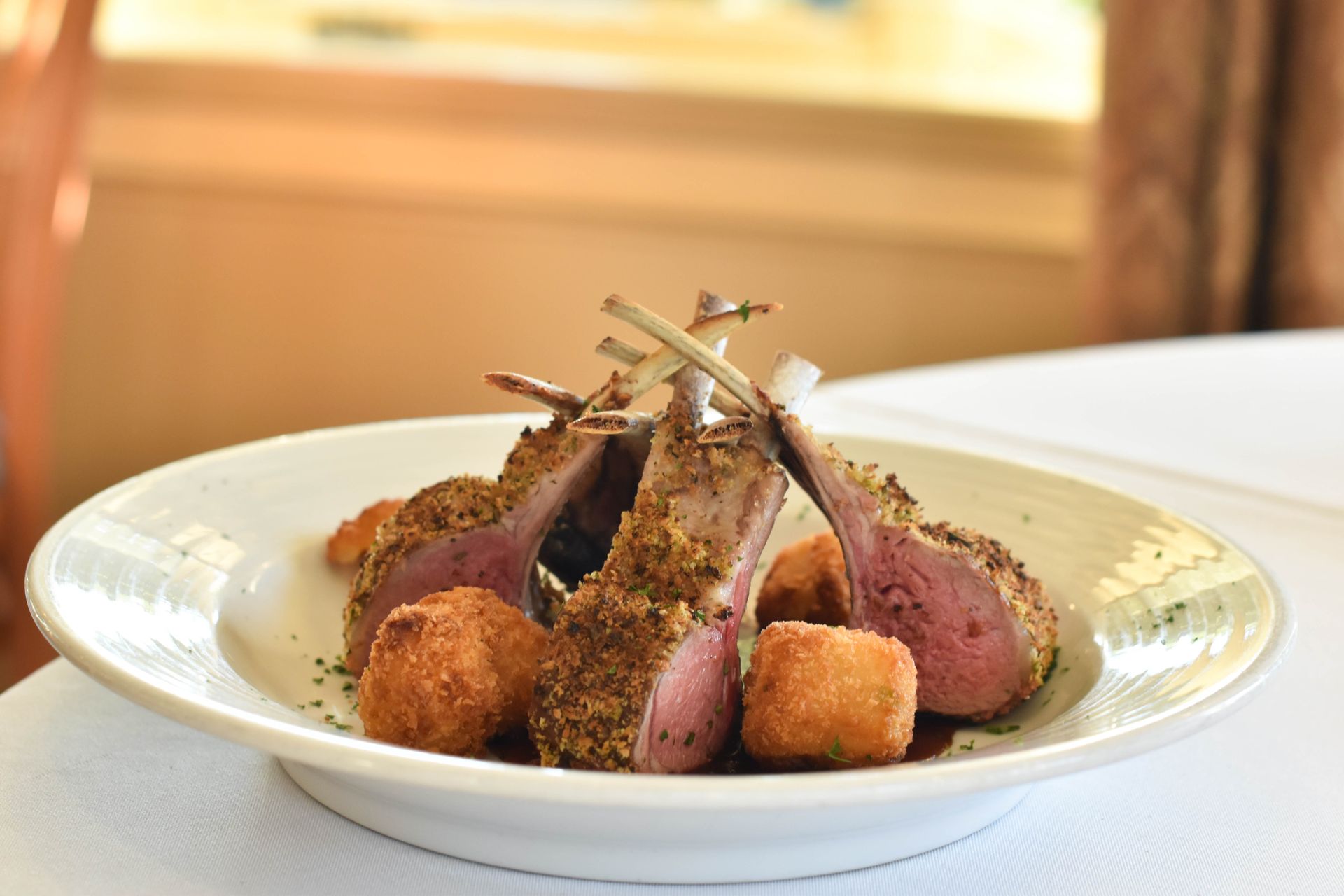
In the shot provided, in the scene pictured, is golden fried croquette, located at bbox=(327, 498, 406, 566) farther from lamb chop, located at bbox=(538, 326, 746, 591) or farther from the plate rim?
the plate rim

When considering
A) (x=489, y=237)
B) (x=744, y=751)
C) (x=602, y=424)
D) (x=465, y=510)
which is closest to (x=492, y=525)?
(x=465, y=510)

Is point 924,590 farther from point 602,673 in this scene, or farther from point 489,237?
point 489,237

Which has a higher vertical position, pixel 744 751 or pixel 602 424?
pixel 602 424

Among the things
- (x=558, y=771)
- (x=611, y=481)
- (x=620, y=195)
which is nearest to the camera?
(x=558, y=771)

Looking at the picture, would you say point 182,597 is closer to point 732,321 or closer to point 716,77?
point 732,321

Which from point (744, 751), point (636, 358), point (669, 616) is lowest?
point (744, 751)

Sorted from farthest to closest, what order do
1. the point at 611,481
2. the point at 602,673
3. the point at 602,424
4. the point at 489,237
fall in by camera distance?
the point at 489,237 → the point at 611,481 → the point at 602,424 → the point at 602,673

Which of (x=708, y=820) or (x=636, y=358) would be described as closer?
(x=708, y=820)

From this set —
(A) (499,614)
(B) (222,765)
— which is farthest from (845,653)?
(B) (222,765)
